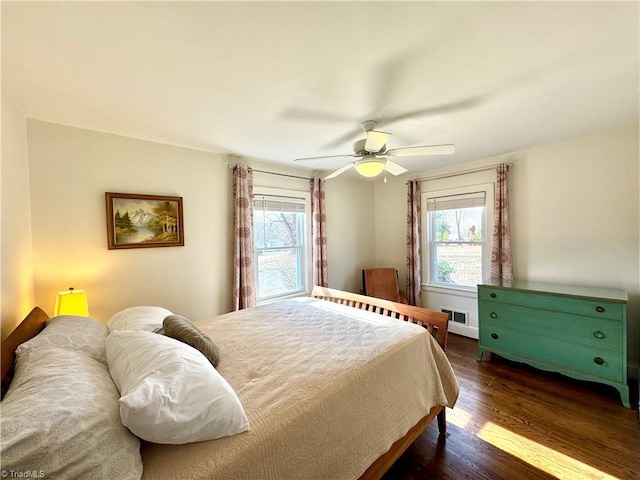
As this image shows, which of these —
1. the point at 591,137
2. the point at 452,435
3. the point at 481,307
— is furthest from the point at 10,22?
the point at 591,137

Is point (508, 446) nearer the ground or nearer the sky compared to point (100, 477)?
nearer the ground

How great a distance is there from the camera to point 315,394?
3.86 ft

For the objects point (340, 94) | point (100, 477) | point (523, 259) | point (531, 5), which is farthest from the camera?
point (523, 259)

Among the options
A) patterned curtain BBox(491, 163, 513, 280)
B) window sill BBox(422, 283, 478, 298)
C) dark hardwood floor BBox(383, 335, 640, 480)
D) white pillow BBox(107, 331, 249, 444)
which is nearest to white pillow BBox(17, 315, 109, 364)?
white pillow BBox(107, 331, 249, 444)

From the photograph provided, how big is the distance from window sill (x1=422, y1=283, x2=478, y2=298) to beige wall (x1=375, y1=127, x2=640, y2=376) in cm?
57

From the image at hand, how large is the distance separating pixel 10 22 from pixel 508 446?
3.56 metres

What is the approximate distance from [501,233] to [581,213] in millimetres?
721

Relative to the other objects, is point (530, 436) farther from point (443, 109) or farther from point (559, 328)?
point (443, 109)

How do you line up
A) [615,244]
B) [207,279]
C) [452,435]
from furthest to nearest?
[207,279]
[615,244]
[452,435]

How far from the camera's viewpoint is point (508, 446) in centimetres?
177

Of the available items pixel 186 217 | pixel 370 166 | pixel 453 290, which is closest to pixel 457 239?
pixel 453 290

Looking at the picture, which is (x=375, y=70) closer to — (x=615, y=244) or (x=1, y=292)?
(x=1, y=292)

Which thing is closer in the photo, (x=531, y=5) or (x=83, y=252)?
(x=531, y=5)

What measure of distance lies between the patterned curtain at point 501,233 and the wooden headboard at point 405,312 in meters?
→ 1.64
